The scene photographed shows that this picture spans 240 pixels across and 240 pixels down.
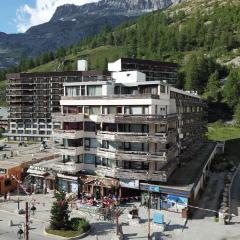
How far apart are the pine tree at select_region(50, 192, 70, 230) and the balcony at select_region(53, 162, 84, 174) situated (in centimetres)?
1385

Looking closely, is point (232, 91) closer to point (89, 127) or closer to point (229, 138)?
point (229, 138)

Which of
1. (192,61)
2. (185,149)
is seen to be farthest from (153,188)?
(192,61)

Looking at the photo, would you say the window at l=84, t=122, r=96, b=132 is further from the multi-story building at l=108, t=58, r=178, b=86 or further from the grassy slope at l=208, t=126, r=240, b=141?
the multi-story building at l=108, t=58, r=178, b=86

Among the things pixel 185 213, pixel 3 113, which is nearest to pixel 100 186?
pixel 185 213

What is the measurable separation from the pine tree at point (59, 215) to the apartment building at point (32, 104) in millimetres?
104418

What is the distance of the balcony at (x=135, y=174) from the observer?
188 feet

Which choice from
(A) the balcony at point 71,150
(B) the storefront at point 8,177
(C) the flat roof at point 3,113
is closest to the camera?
(A) the balcony at point 71,150

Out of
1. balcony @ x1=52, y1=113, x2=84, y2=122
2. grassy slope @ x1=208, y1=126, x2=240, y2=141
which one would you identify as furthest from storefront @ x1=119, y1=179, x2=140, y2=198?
grassy slope @ x1=208, y1=126, x2=240, y2=141

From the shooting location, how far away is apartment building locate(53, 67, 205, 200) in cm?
5862

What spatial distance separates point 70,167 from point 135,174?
39.5 feet

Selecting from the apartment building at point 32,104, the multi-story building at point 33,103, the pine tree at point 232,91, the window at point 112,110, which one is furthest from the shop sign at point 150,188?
the pine tree at point 232,91

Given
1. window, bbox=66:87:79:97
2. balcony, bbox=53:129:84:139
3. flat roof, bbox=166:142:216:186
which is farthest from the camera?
window, bbox=66:87:79:97

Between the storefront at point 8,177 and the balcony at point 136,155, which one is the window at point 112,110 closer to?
the balcony at point 136,155

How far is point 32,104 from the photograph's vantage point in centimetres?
15700
